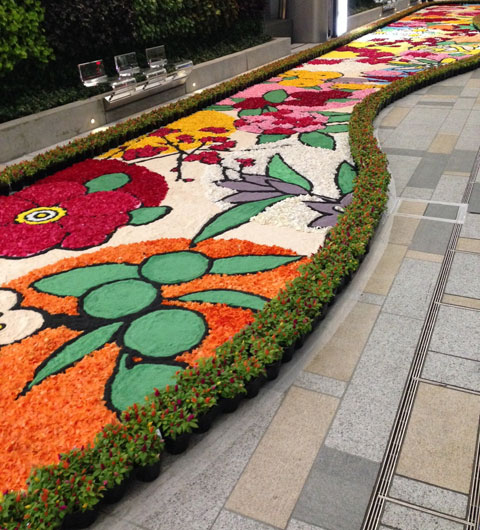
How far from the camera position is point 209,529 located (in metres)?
2.66

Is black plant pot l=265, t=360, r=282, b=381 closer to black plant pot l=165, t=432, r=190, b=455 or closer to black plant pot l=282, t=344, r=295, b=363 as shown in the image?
black plant pot l=282, t=344, r=295, b=363

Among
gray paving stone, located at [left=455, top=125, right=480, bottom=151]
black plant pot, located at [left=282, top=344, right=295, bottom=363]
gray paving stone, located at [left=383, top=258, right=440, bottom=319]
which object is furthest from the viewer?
Result: gray paving stone, located at [left=455, top=125, right=480, bottom=151]

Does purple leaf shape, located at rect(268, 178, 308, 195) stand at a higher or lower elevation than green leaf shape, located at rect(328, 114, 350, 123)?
higher

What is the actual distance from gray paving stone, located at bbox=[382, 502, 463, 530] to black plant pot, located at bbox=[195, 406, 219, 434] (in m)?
1.04

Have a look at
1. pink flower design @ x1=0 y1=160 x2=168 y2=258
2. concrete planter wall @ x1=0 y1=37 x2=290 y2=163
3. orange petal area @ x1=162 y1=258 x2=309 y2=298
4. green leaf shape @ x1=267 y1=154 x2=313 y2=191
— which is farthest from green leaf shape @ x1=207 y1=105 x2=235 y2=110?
orange petal area @ x1=162 y1=258 x2=309 y2=298

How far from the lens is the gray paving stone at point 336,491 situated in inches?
105

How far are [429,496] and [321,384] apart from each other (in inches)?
38.3

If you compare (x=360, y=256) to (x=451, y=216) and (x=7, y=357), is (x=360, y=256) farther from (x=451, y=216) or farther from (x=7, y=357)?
(x=7, y=357)

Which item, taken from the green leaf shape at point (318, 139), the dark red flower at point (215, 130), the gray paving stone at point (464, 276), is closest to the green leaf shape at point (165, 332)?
the gray paving stone at point (464, 276)

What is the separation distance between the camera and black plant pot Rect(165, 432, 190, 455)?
302cm

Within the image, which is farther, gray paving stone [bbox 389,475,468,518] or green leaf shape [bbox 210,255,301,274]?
green leaf shape [bbox 210,255,301,274]

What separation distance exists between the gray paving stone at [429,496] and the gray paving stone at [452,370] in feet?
2.80

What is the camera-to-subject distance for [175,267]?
4.97 metres

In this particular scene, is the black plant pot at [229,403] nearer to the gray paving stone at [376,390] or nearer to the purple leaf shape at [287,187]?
the gray paving stone at [376,390]
